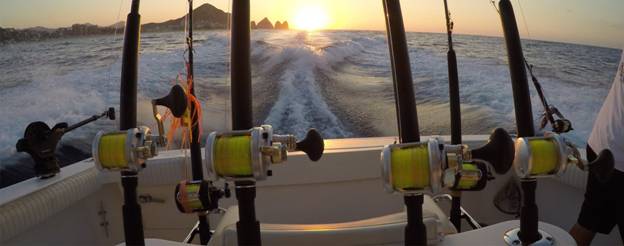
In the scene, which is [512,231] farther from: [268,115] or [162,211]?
[268,115]

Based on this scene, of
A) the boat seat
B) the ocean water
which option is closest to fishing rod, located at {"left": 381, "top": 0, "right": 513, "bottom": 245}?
the boat seat

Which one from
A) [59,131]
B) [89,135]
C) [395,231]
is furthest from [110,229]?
[89,135]

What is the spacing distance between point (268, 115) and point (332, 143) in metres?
2.73

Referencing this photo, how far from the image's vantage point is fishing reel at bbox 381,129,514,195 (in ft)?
2.01

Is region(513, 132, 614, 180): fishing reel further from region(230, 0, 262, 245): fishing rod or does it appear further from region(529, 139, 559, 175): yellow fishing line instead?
region(230, 0, 262, 245): fishing rod

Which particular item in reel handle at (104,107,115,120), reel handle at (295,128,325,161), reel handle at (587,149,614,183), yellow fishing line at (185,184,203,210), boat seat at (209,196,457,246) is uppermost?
reel handle at (295,128,325,161)

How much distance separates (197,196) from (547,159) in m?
0.60

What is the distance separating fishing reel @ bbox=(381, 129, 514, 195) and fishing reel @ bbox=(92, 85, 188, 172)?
0.38 m

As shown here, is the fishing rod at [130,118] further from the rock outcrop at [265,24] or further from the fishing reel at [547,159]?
the rock outcrop at [265,24]

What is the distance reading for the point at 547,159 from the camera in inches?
27.4

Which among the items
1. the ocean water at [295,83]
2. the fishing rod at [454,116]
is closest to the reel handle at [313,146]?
the fishing rod at [454,116]

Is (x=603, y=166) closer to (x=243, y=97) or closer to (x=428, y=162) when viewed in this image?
(x=428, y=162)

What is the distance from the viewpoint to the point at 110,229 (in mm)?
1897

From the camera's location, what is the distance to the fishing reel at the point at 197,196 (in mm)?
823
